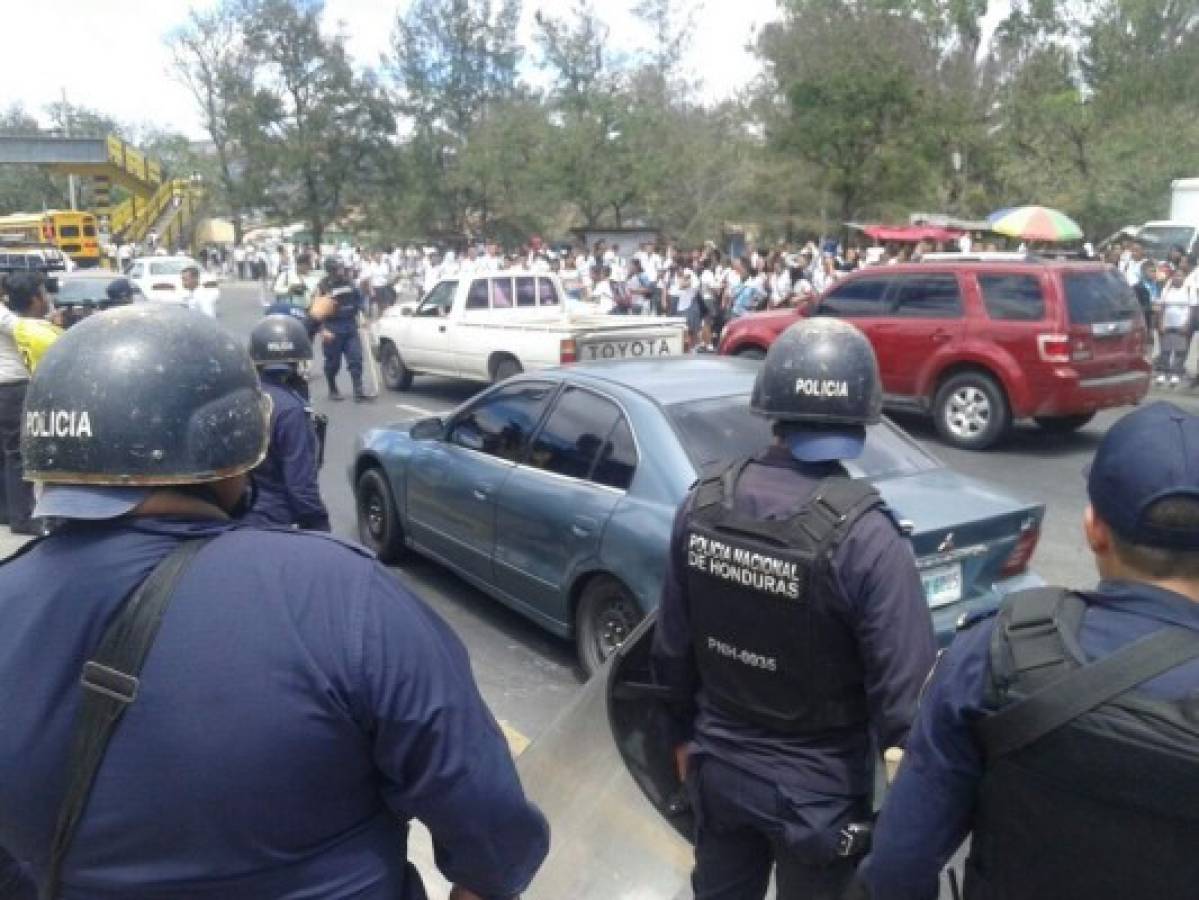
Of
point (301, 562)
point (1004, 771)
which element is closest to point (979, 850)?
point (1004, 771)

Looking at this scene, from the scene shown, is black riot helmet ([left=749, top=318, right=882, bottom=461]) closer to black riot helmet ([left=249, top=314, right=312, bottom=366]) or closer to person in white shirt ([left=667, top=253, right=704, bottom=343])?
black riot helmet ([left=249, top=314, right=312, bottom=366])

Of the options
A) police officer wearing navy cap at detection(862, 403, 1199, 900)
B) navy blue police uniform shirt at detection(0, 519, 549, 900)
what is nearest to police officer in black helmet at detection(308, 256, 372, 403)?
navy blue police uniform shirt at detection(0, 519, 549, 900)

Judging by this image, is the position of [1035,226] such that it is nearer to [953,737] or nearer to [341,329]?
[341,329]

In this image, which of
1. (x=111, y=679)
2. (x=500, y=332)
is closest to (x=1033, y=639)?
(x=111, y=679)

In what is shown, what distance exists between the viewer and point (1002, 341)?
10.3 m

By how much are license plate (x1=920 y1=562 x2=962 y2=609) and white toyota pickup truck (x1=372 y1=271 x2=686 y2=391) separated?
7.46 meters

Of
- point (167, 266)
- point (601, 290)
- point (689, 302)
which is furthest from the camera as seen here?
point (167, 266)

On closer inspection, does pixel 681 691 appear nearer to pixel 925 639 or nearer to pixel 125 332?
pixel 925 639

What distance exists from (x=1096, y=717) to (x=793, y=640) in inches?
35.0

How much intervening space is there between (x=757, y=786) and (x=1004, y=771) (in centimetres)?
85

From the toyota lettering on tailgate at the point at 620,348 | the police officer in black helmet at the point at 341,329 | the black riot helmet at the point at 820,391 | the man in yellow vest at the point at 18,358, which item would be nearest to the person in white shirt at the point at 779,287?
the toyota lettering on tailgate at the point at 620,348

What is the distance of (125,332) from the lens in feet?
5.40

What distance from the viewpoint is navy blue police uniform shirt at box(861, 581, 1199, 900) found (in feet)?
5.21

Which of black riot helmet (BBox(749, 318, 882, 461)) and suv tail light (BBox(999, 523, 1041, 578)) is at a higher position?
black riot helmet (BBox(749, 318, 882, 461))
